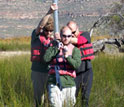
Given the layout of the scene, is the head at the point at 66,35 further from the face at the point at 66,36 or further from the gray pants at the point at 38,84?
the gray pants at the point at 38,84

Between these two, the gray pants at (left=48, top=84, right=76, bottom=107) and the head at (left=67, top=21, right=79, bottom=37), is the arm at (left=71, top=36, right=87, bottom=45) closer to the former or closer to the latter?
the head at (left=67, top=21, right=79, bottom=37)

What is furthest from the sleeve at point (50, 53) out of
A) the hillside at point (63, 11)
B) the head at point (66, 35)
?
the hillside at point (63, 11)

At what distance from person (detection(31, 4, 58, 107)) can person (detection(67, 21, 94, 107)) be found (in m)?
0.26

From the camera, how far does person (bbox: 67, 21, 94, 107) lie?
4.27 meters

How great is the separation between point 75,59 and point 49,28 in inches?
21.9

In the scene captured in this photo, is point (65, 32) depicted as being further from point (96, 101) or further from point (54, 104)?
point (96, 101)

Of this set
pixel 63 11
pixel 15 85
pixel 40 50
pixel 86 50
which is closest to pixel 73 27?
pixel 86 50

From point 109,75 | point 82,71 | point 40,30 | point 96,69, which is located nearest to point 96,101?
point 82,71

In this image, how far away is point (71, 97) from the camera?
3.95 meters

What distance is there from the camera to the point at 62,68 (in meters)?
3.98

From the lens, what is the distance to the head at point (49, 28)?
4238 mm

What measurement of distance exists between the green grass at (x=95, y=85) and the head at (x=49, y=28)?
75 centimetres

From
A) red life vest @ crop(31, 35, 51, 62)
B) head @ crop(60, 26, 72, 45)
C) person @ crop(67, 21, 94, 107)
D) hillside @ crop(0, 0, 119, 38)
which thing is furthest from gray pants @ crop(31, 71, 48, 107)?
hillside @ crop(0, 0, 119, 38)

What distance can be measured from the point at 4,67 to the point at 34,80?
2170 mm
